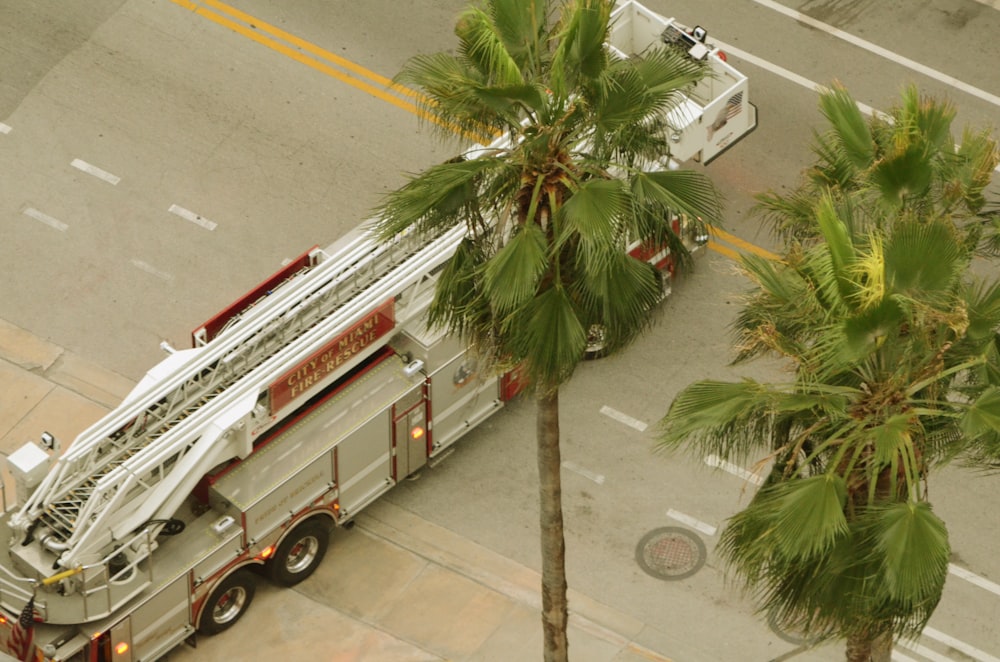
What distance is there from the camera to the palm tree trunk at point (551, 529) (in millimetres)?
18188

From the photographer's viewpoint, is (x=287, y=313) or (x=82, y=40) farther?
(x=82, y=40)

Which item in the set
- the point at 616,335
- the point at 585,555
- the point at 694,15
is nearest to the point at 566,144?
the point at 616,335

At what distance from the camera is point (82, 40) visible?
30188 mm

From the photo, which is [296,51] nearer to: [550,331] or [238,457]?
[238,457]

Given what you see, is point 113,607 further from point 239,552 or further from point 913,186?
point 913,186

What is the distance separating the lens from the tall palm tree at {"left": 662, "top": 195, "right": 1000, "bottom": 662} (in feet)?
48.9

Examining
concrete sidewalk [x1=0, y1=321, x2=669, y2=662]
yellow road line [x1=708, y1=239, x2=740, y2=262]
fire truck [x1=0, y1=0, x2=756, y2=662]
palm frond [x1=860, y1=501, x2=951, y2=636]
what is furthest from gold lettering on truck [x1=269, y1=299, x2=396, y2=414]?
palm frond [x1=860, y1=501, x2=951, y2=636]

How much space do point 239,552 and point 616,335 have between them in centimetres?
707

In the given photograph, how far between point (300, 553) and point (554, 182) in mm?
8288

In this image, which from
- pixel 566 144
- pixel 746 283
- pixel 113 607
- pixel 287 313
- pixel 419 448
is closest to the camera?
pixel 566 144

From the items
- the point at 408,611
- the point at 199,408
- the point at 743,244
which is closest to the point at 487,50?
the point at 199,408

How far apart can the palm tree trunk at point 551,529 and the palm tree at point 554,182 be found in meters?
1.15

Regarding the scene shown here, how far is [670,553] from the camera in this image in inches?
934

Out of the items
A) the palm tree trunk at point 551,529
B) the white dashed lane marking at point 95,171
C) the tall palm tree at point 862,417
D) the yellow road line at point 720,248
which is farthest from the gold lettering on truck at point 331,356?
the white dashed lane marking at point 95,171
